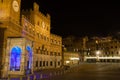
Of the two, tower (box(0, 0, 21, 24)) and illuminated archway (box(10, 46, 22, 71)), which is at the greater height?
tower (box(0, 0, 21, 24))

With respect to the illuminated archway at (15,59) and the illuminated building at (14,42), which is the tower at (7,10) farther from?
the illuminated archway at (15,59)

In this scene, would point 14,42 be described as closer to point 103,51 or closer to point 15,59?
point 15,59

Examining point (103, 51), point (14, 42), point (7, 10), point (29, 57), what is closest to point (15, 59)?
point (14, 42)

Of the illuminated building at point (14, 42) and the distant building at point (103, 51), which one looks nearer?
the illuminated building at point (14, 42)

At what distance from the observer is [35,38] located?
61.8 m

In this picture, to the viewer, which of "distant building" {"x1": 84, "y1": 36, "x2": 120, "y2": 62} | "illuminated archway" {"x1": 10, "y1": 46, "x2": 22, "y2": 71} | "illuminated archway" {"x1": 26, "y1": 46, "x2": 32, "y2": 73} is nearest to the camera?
"illuminated archway" {"x1": 10, "y1": 46, "x2": 22, "y2": 71}

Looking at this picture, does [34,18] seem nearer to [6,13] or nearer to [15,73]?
[6,13]

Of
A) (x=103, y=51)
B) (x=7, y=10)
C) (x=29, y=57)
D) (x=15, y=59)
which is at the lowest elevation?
(x=15, y=59)

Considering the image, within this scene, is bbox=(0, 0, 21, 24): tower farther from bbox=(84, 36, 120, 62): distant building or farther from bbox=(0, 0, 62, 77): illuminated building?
bbox=(84, 36, 120, 62): distant building

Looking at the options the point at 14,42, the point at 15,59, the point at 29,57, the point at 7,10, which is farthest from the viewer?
the point at 29,57

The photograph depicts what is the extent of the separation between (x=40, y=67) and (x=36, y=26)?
41.6 ft

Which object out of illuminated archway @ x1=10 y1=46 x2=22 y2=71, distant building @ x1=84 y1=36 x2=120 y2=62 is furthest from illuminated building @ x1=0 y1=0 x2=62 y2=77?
distant building @ x1=84 y1=36 x2=120 y2=62

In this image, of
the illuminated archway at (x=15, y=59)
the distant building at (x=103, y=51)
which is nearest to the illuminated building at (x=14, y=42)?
the illuminated archway at (x=15, y=59)

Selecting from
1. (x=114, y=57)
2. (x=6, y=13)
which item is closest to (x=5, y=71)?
(x=6, y=13)
